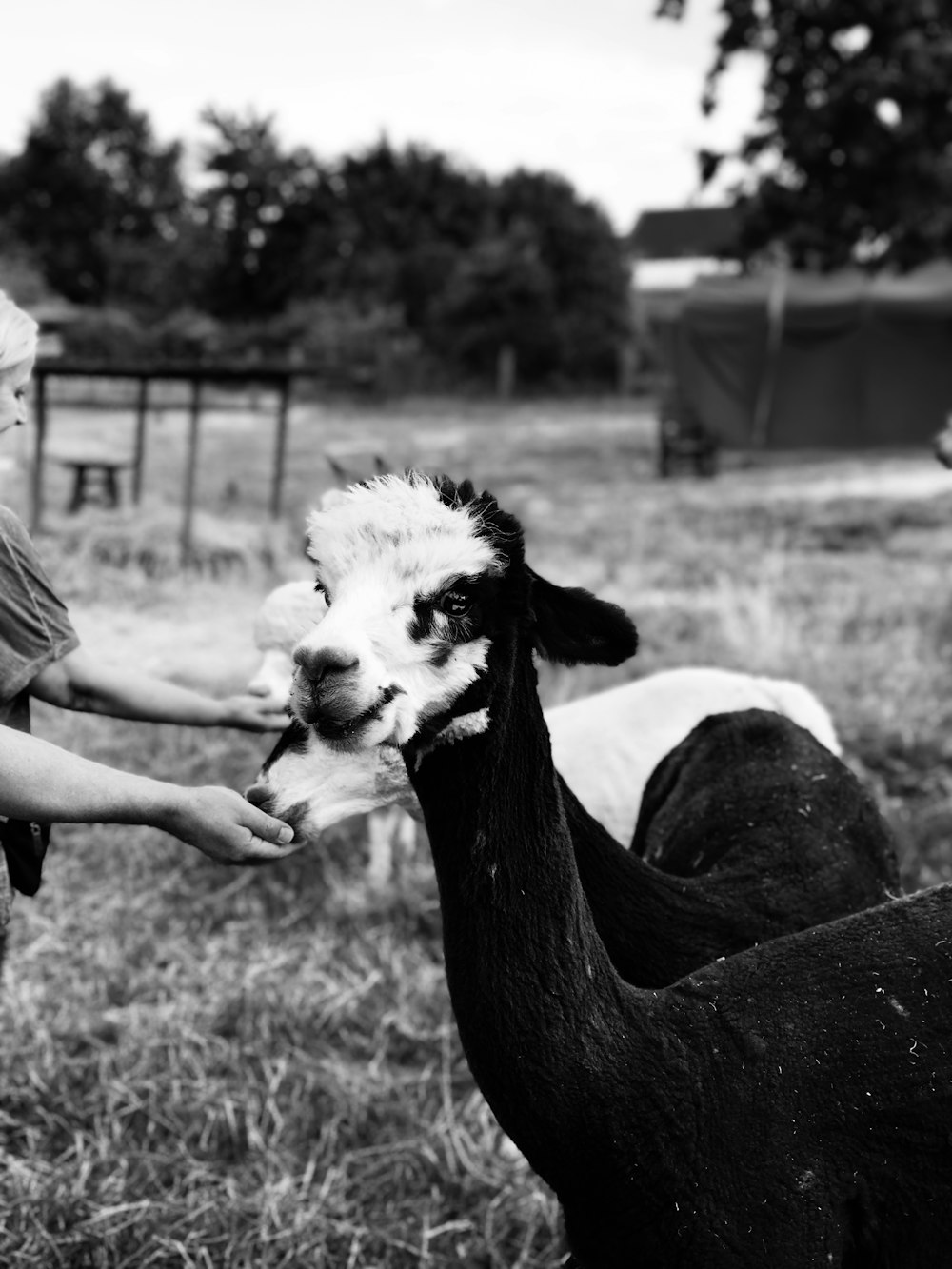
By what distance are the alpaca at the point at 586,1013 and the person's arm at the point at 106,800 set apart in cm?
30

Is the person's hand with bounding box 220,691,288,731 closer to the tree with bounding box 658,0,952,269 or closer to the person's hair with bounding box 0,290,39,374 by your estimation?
the person's hair with bounding box 0,290,39,374

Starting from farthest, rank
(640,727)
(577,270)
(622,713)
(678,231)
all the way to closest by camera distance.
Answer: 1. (678,231)
2. (577,270)
3. (622,713)
4. (640,727)

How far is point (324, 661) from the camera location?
1955 millimetres

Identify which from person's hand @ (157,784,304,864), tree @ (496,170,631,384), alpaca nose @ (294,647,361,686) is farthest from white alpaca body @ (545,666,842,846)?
tree @ (496,170,631,384)

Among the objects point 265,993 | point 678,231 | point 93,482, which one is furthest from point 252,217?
point 265,993

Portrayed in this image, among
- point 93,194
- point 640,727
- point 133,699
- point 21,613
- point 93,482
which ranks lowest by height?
point 93,482

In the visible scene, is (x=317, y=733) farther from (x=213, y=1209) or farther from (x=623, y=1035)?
(x=213, y=1209)

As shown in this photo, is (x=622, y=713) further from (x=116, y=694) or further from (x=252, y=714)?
(x=116, y=694)

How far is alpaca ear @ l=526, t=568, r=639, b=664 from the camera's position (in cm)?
223

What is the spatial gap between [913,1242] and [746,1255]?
0.97ft

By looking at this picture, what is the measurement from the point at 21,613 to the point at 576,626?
1.11m

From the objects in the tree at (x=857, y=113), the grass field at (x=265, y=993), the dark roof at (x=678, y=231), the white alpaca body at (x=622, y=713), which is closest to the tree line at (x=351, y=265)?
the tree at (x=857, y=113)

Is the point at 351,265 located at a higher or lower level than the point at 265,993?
higher

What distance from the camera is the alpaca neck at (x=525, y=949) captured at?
2.02 metres
